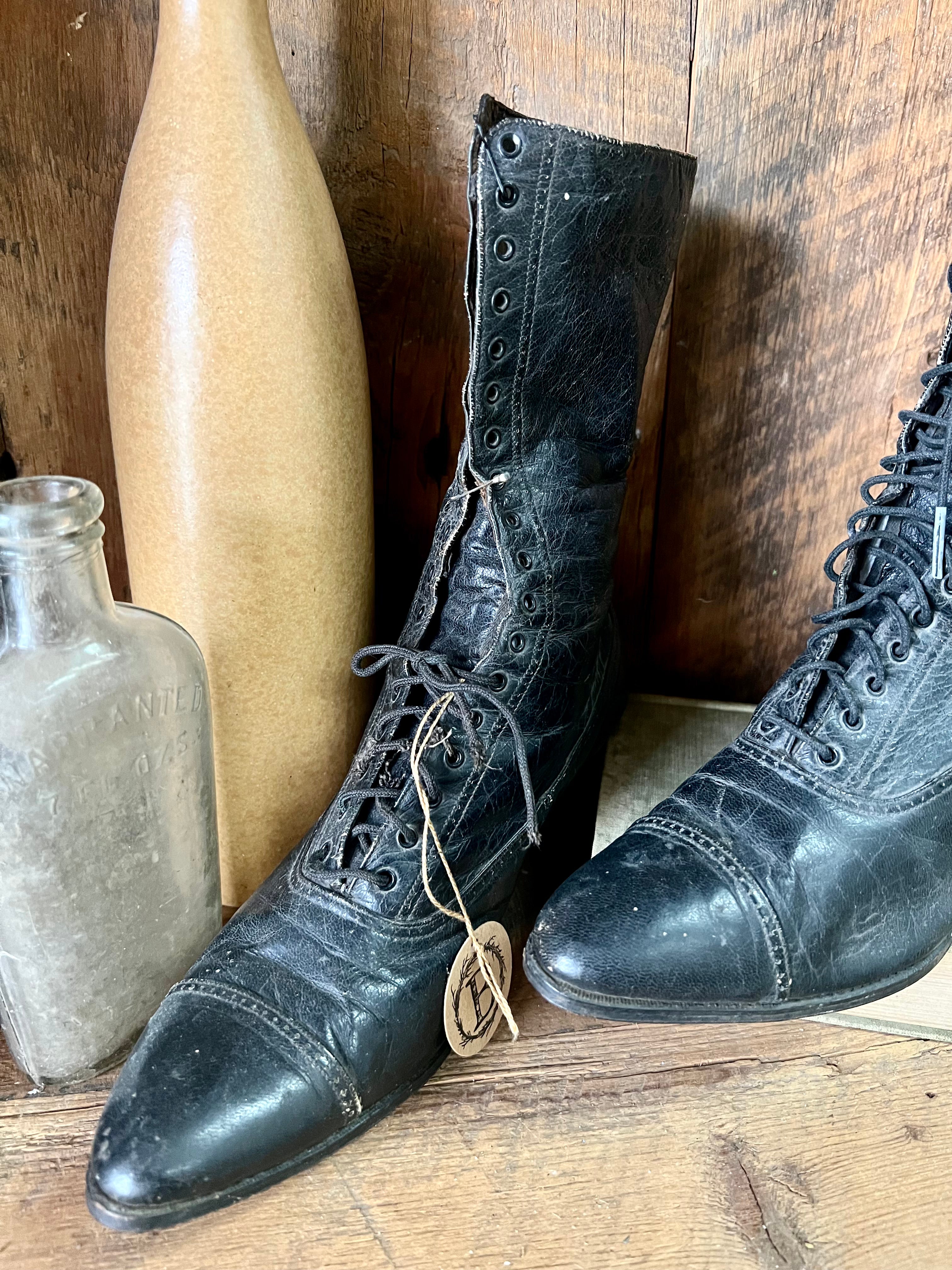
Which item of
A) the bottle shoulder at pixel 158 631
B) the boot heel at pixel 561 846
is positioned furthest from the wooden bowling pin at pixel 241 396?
the boot heel at pixel 561 846

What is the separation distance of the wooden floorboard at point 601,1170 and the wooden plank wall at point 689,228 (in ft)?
1.48

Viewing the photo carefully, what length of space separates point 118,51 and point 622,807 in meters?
0.72

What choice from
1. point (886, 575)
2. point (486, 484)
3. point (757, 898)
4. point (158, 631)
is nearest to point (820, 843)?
point (757, 898)

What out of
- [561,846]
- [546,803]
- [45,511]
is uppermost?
[45,511]

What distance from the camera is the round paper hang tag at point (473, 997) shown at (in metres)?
0.61

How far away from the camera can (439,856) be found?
0.63 m

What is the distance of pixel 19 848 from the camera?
1.91ft

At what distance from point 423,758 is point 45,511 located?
10.7 inches

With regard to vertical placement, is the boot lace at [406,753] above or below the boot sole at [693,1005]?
above

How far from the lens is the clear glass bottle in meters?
0.56

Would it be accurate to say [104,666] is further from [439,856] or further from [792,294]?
[792,294]

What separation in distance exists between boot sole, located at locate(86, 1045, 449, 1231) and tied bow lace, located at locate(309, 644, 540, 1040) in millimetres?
112

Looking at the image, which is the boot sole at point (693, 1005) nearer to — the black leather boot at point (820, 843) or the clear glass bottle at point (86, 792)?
the black leather boot at point (820, 843)

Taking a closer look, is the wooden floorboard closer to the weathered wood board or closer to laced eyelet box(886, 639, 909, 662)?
laced eyelet box(886, 639, 909, 662)
